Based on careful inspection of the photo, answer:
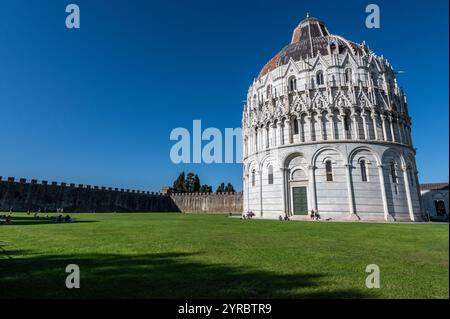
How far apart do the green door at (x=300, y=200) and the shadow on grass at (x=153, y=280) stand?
28872 mm

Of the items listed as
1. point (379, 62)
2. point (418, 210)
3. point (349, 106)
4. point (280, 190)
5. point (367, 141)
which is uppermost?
point (379, 62)

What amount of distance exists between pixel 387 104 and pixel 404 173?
972cm

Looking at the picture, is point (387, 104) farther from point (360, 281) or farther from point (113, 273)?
point (113, 273)

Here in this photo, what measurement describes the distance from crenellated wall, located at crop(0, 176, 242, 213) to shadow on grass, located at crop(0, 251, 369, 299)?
55594 millimetres

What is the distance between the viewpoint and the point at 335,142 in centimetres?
3325

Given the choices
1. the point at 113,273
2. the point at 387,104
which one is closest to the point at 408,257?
the point at 113,273

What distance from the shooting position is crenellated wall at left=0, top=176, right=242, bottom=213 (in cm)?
5075

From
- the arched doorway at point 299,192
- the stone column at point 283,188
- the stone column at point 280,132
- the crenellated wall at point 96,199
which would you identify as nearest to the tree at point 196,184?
the crenellated wall at point 96,199

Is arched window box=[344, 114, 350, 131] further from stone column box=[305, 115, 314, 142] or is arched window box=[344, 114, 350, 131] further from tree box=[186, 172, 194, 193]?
tree box=[186, 172, 194, 193]

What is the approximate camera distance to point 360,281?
5.73 metres

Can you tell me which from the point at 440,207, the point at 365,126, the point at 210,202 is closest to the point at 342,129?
the point at 365,126

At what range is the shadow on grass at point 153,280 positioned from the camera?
490cm

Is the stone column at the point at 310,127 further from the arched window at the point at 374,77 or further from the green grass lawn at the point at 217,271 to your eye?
the green grass lawn at the point at 217,271

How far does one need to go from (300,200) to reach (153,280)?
31.2m
